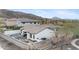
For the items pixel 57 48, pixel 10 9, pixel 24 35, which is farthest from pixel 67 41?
pixel 10 9

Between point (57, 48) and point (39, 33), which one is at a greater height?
point (39, 33)

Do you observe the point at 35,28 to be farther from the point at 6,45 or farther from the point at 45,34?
the point at 6,45

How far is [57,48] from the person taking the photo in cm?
154

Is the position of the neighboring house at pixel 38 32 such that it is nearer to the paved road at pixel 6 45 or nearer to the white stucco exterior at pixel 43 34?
the white stucco exterior at pixel 43 34

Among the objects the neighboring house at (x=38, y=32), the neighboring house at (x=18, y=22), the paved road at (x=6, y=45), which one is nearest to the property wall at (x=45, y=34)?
the neighboring house at (x=38, y=32)

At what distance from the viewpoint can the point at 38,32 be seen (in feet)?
5.05

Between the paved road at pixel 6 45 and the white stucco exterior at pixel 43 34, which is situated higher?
the white stucco exterior at pixel 43 34

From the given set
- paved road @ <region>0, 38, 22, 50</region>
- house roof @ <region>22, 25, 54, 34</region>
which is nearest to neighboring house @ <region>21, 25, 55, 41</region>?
house roof @ <region>22, 25, 54, 34</region>

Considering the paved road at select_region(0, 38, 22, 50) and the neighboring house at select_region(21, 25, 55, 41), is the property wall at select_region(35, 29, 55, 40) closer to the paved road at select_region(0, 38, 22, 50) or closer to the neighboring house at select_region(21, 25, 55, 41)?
the neighboring house at select_region(21, 25, 55, 41)

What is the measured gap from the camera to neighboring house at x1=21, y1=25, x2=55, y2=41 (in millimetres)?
1537

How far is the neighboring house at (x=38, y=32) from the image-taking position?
154 centimetres

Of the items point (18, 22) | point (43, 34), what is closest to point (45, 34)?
point (43, 34)
